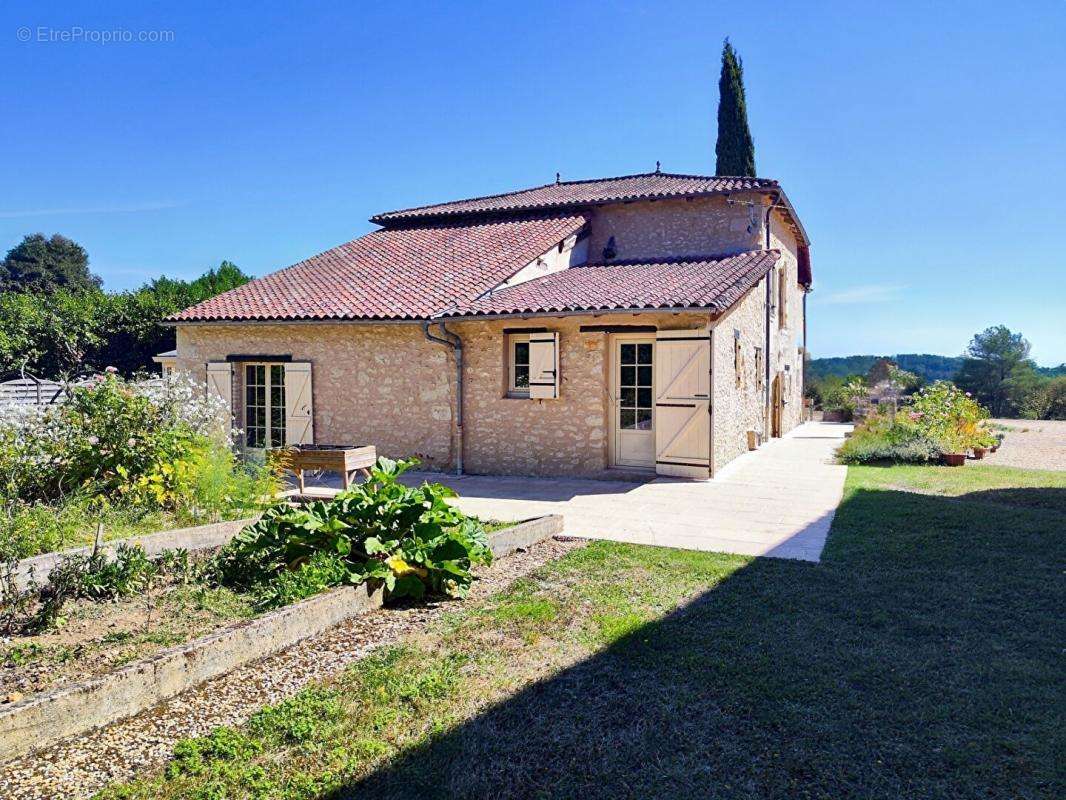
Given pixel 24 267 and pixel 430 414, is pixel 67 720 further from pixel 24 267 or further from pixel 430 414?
pixel 24 267

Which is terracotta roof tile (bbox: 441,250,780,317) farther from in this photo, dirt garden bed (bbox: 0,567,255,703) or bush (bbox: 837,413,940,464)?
dirt garden bed (bbox: 0,567,255,703)

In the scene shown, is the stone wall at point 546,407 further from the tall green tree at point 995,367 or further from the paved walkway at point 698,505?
the tall green tree at point 995,367

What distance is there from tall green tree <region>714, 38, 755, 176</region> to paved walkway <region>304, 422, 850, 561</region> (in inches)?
513

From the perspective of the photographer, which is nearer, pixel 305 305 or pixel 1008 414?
pixel 305 305

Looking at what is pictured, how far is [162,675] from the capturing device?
2.97m

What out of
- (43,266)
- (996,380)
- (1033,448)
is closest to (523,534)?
(1033,448)

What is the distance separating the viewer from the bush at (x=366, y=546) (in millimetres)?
4395

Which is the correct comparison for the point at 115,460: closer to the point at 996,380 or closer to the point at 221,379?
the point at 221,379

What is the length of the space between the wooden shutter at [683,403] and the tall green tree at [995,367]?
90.2 ft

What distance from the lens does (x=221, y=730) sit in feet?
9.00

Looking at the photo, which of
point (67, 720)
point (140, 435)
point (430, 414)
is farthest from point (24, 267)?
point (67, 720)

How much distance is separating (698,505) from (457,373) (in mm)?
4578

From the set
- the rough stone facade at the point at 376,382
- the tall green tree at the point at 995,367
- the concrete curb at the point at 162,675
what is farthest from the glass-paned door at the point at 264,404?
the tall green tree at the point at 995,367

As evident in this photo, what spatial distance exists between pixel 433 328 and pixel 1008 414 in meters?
28.8
